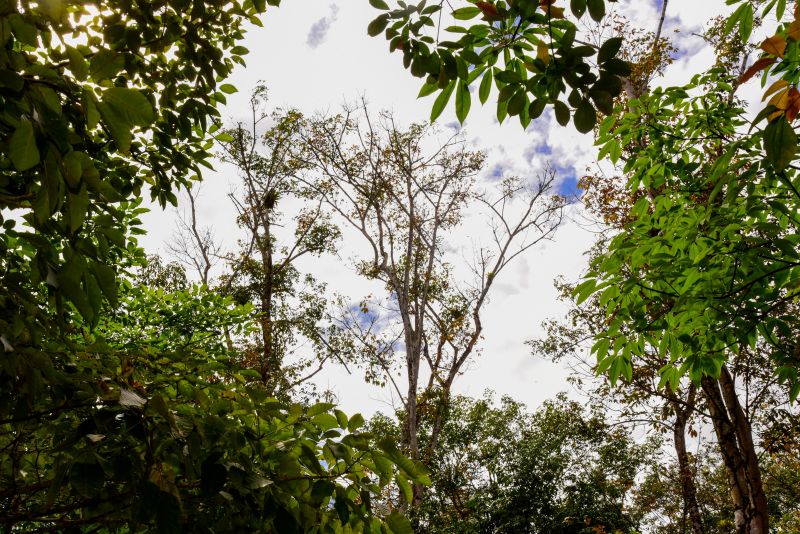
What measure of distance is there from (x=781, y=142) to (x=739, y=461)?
6.06m

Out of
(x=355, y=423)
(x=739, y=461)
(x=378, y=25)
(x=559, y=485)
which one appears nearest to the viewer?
(x=378, y=25)

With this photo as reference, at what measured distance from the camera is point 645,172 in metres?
3.47

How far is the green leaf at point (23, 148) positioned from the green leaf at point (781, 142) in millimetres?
1498

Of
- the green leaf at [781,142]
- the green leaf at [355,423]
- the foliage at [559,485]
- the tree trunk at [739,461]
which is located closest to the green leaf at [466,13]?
the green leaf at [781,142]

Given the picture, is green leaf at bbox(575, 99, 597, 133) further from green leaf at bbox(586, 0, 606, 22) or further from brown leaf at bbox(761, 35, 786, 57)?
brown leaf at bbox(761, 35, 786, 57)

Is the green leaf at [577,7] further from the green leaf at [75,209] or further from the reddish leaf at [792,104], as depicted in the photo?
the green leaf at [75,209]

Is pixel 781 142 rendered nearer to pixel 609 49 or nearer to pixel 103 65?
pixel 609 49

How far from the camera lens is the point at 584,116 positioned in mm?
1234

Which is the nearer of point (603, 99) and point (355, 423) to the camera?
point (603, 99)

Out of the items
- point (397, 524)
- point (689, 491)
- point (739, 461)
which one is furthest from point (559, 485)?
point (397, 524)

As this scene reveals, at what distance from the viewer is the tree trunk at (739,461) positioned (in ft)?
17.4

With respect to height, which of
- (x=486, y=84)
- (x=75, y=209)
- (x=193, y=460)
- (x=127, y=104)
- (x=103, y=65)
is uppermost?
(x=486, y=84)

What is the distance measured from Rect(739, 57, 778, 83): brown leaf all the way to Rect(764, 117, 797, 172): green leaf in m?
0.13

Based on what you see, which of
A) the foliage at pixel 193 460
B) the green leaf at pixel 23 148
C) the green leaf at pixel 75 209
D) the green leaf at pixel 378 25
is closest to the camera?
the green leaf at pixel 23 148
